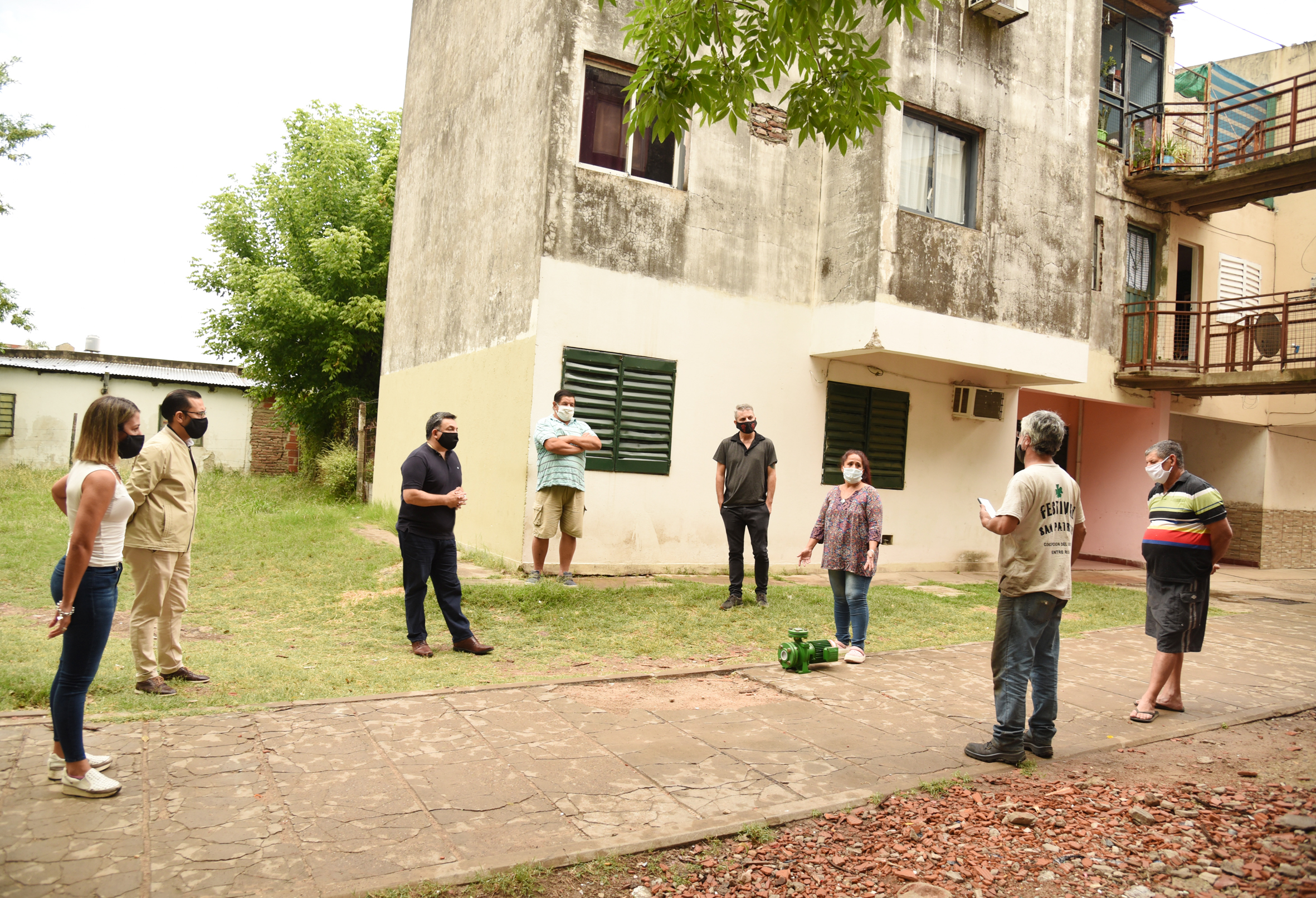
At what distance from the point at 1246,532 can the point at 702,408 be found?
13.4 meters

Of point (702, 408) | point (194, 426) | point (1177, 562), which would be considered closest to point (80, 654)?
point (194, 426)

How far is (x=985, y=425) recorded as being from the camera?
13.7 metres

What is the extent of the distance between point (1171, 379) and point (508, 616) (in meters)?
12.9

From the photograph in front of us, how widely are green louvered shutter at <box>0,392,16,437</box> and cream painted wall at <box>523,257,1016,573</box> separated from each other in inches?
1013

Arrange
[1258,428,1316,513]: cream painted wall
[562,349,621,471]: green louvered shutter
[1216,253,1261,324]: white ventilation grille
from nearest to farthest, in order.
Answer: [562,349,621,471]: green louvered shutter
[1216,253,1261,324]: white ventilation grille
[1258,428,1316,513]: cream painted wall

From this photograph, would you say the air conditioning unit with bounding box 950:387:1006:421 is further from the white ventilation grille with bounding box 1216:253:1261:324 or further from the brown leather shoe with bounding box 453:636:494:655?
the brown leather shoe with bounding box 453:636:494:655

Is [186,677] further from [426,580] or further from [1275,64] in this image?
[1275,64]

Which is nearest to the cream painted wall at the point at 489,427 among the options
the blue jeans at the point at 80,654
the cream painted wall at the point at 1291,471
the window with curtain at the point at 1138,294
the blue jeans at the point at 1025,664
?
the blue jeans at the point at 80,654

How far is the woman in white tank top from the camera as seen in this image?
3746 mm

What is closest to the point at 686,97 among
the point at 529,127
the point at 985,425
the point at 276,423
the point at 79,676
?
the point at 79,676

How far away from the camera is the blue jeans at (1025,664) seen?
471cm

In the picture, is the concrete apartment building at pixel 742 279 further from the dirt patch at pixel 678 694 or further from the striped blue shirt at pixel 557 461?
the dirt patch at pixel 678 694

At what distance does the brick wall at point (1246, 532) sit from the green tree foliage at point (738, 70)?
53.3ft

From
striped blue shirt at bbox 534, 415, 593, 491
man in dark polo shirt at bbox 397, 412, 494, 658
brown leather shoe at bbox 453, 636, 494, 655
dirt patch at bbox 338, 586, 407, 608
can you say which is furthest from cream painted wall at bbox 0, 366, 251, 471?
brown leather shoe at bbox 453, 636, 494, 655
